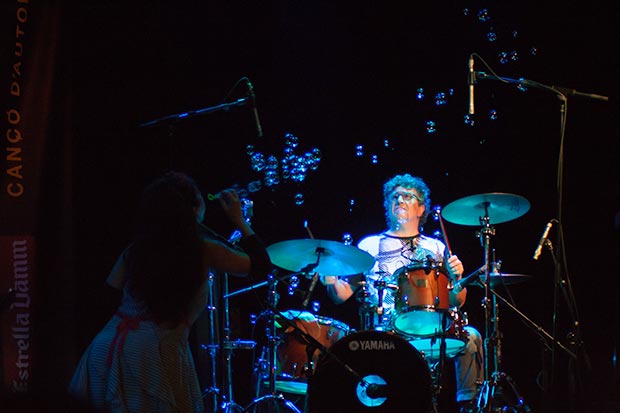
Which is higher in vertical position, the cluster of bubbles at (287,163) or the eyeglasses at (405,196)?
the cluster of bubbles at (287,163)

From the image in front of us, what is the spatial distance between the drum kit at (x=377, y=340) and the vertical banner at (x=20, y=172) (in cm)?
151

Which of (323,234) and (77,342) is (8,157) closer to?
(77,342)

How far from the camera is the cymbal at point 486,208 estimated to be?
5.58 metres

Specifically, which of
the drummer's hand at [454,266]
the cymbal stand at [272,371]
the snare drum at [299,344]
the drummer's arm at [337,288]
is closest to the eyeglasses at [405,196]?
the drummer's arm at [337,288]

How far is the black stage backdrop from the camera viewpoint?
6246 millimetres

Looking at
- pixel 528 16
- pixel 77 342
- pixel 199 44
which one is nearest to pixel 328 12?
pixel 199 44

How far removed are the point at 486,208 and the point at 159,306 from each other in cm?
339

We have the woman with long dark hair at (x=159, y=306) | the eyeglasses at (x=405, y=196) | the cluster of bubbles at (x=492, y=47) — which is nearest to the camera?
the woman with long dark hair at (x=159, y=306)

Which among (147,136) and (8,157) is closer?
(8,157)

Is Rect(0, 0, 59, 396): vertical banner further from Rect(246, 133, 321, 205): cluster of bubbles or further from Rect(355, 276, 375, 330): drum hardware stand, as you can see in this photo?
Rect(355, 276, 375, 330): drum hardware stand

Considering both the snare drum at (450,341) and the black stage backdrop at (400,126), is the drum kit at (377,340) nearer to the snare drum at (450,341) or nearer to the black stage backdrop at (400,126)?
the snare drum at (450,341)

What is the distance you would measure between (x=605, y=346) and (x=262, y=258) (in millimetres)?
4702

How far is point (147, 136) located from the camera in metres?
5.99

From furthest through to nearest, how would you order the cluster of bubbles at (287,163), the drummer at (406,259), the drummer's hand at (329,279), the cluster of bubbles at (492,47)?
the cluster of bubbles at (492,47) → the drummer's hand at (329,279) → the cluster of bubbles at (287,163) → the drummer at (406,259)
